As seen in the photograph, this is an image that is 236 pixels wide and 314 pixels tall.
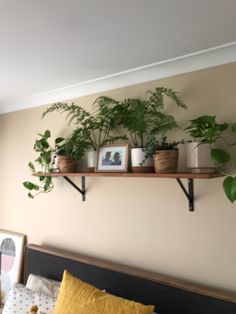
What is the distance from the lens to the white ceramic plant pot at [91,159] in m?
2.07

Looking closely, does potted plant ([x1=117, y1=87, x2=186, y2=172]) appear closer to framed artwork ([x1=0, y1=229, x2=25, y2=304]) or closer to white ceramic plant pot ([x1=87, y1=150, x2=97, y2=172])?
white ceramic plant pot ([x1=87, y1=150, x2=97, y2=172])

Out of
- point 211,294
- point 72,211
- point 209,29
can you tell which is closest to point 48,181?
point 72,211

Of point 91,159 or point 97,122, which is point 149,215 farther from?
point 97,122

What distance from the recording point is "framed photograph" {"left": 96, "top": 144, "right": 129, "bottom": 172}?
1862 mm

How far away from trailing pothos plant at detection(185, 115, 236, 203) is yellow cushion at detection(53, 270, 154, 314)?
28.8 inches

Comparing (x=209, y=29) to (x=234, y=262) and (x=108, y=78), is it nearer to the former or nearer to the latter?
(x=108, y=78)

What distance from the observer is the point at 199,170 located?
1541 mm

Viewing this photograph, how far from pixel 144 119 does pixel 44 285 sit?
1.36 meters

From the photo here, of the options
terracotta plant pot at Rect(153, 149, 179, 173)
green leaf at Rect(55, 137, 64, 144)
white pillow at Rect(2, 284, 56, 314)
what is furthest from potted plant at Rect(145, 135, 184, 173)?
white pillow at Rect(2, 284, 56, 314)

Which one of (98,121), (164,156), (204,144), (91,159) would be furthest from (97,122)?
(204,144)

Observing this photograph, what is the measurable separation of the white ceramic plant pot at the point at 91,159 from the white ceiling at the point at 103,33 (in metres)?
0.55

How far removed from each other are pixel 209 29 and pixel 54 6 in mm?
726

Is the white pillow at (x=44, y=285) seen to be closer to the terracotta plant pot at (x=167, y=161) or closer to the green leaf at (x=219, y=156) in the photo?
the terracotta plant pot at (x=167, y=161)

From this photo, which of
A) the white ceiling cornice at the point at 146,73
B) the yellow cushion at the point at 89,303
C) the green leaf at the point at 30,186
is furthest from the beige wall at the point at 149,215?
the yellow cushion at the point at 89,303
